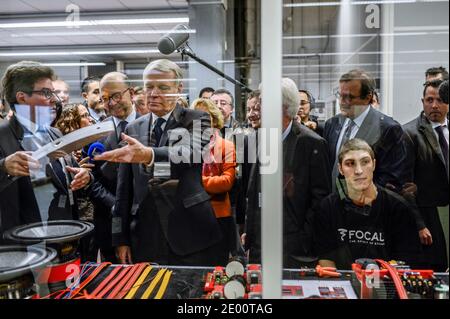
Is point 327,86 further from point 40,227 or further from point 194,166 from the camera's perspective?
point 40,227

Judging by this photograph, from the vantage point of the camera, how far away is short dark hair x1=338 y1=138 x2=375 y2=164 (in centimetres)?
183

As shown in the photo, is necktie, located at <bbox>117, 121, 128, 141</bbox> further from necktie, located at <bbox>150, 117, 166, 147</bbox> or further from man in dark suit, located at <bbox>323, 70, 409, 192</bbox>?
man in dark suit, located at <bbox>323, 70, 409, 192</bbox>

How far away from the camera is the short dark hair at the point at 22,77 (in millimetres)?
1899

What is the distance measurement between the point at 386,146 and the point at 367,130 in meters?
0.11

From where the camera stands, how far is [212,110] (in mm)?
1969

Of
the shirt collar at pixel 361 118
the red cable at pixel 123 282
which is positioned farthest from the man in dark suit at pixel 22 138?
the shirt collar at pixel 361 118

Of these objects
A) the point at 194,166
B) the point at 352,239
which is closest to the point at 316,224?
the point at 352,239

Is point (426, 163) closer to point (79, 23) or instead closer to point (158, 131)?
point (158, 131)

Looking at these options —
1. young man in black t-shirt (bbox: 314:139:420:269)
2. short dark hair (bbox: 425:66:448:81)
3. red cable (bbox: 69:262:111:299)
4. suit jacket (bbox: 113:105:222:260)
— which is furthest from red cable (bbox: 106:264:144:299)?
short dark hair (bbox: 425:66:448:81)

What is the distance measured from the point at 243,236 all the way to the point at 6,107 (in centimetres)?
134

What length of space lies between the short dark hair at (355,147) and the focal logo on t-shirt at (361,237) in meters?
0.33

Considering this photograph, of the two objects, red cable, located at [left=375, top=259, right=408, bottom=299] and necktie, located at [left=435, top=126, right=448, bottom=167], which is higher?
necktie, located at [left=435, top=126, right=448, bottom=167]

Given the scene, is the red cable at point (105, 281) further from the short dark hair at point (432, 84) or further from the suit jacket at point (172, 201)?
the short dark hair at point (432, 84)

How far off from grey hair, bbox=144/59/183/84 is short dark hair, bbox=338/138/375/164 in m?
0.87
